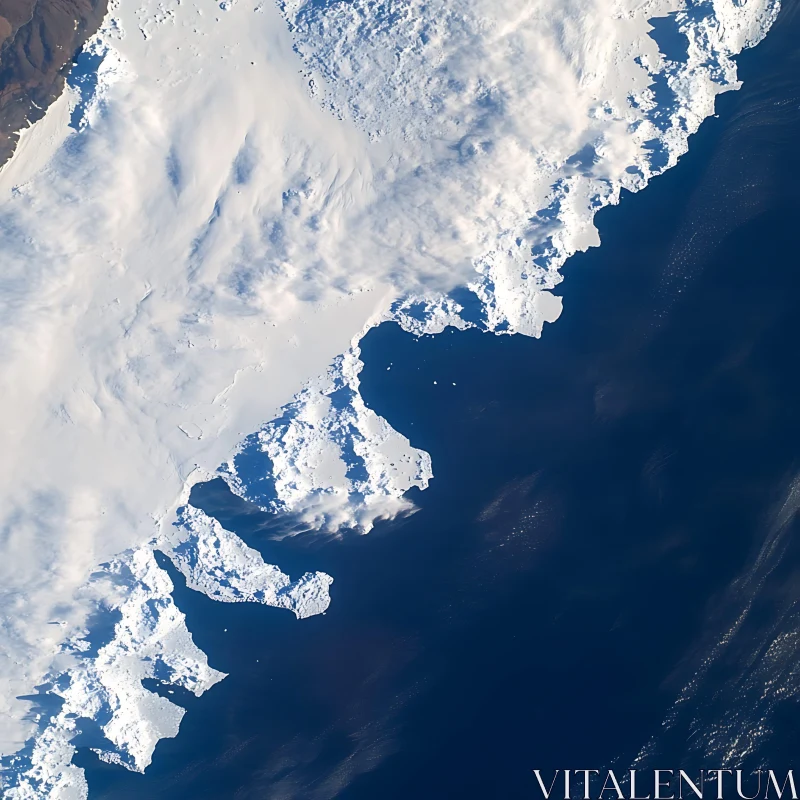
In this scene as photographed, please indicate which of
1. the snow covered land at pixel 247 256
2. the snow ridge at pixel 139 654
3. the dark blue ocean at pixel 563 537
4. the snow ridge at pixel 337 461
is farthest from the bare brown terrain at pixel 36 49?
the snow ridge at pixel 139 654

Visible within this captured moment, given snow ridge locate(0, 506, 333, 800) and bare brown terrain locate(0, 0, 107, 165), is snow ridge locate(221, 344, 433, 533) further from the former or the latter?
bare brown terrain locate(0, 0, 107, 165)

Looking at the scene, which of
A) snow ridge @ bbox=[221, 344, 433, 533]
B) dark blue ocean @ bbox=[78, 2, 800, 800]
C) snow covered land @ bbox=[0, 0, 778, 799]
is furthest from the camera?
snow ridge @ bbox=[221, 344, 433, 533]

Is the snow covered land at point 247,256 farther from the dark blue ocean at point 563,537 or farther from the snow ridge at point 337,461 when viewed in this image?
the dark blue ocean at point 563,537

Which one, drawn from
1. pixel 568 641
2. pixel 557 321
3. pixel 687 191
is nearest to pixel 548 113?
pixel 687 191

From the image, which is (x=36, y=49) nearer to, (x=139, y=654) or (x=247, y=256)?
(x=247, y=256)

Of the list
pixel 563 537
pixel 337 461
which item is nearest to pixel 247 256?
pixel 337 461

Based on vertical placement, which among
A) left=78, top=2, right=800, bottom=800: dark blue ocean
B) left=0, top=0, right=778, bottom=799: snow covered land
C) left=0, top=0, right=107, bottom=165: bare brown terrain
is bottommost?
left=78, top=2, right=800, bottom=800: dark blue ocean

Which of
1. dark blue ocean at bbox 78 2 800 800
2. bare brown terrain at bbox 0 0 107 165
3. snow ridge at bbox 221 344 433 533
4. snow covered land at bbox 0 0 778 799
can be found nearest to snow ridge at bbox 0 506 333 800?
snow covered land at bbox 0 0 778 799
